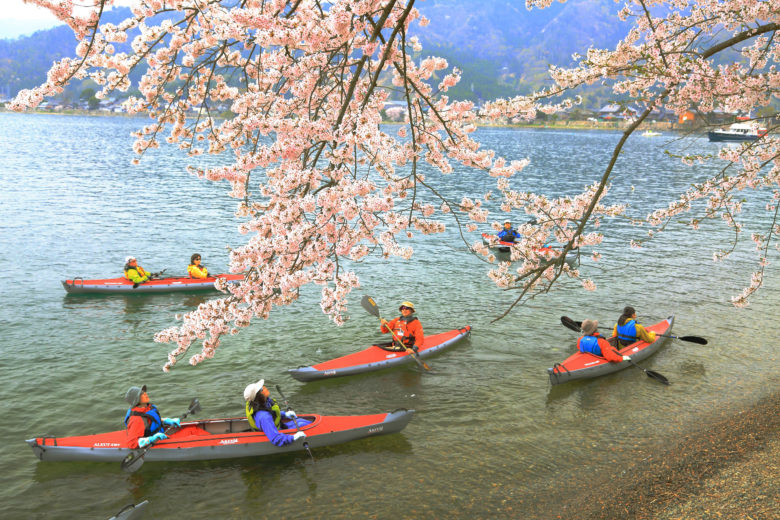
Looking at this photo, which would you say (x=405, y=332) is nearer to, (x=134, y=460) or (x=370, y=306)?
(x=370, y=306)

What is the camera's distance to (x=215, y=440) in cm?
1098

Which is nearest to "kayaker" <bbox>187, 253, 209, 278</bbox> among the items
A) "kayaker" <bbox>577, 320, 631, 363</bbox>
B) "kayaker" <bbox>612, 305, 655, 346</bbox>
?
"kayaker" <bbox>577, 320, 631, 363</bbox>

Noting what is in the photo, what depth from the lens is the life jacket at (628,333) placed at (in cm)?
1590

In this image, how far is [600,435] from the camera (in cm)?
1191

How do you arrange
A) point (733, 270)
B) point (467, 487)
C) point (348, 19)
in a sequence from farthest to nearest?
point (733, 270)
point (467, 487)
point (348, 19)

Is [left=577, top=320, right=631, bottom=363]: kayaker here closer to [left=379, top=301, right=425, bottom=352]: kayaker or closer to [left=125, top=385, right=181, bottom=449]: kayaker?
[left=379, top=301, right=425, bottom=352]: kayaker

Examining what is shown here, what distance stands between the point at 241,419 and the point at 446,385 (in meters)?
5.18

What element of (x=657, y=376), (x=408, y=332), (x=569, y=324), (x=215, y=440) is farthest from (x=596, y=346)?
(x=215, y=440)

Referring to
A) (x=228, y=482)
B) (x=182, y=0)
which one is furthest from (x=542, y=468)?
(x=182, y=0)

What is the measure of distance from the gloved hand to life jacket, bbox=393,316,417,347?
660cm

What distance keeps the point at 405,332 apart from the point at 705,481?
7.82 meters

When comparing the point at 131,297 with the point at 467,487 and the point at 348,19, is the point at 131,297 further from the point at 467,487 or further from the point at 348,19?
the point at 348,19

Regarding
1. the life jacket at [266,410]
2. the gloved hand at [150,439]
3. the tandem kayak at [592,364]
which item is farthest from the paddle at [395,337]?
the gloved hand at [150,439]

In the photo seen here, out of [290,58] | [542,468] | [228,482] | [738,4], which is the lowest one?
[228,482]
